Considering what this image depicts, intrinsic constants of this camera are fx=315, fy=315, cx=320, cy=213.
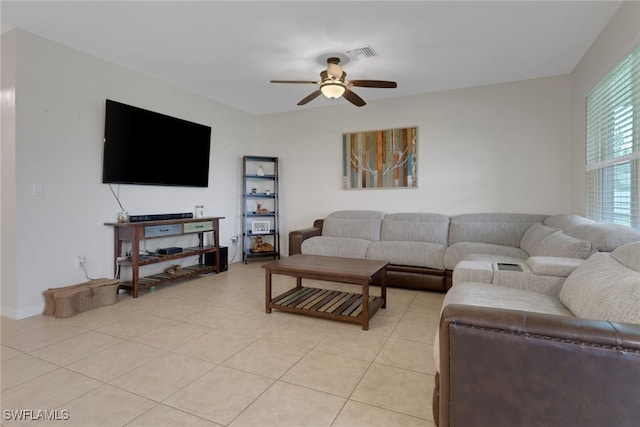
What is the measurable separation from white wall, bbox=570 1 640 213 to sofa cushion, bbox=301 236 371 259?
2438 millimetres

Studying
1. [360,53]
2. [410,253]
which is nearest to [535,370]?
[410,253]

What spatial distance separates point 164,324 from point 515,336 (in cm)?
261

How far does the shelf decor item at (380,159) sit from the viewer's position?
15.1 feet

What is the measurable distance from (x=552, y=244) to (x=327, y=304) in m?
1.93

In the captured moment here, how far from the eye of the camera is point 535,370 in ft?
3.40

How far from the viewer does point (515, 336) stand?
1.05 meters

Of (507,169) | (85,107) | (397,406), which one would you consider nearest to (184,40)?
(85,107)

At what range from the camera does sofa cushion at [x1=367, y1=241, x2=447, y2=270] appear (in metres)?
3.63

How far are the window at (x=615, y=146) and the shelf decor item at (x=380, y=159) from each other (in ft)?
6.45

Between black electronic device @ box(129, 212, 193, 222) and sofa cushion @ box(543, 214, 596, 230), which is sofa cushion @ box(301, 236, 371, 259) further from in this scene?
sofa cushion @ box(543, 214, 596, 230)

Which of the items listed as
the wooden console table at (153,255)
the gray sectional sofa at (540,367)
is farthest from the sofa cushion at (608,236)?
the wooden console table at (153,255)

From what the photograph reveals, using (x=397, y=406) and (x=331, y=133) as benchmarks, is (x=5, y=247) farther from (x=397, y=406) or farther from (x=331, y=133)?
Result: (x=331, y=133)

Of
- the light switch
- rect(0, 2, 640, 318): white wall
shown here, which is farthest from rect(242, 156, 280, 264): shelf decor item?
the light switch

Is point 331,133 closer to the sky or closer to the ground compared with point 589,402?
closer to the sky
